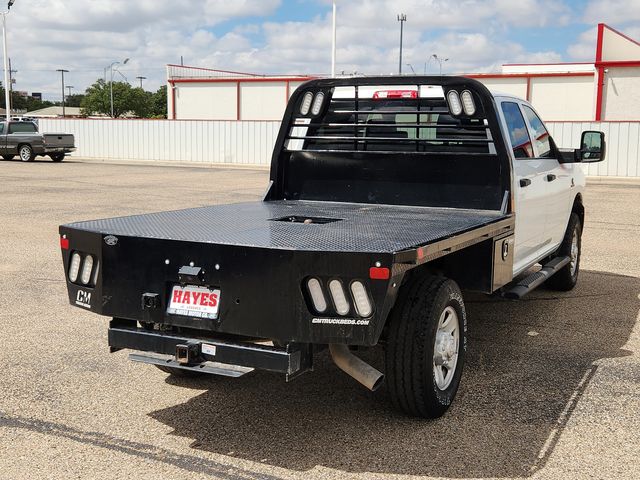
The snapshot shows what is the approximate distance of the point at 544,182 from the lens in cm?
669

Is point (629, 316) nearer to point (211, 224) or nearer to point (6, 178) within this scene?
point (211, 224)

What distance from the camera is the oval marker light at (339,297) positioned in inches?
149

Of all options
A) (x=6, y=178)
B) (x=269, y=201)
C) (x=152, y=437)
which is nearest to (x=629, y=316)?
(x=269, y=201)

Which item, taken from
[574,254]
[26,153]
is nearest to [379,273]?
[574,254]

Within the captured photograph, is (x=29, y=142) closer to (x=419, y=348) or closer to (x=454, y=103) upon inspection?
(x=454, y=103)

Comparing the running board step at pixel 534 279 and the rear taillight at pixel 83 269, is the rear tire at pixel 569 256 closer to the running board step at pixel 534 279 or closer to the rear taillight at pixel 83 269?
the running board step at pixel 534 279

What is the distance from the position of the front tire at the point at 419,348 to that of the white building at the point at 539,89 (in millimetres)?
29968

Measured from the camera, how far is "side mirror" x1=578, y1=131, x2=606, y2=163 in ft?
23.9

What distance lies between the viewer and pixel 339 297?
380cm

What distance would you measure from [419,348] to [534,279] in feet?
7.82

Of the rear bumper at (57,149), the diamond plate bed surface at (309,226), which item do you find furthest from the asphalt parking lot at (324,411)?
the rear bumper at (57,149)

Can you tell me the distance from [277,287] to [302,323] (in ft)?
0.70

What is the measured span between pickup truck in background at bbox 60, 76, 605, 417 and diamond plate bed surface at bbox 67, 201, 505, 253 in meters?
0.02

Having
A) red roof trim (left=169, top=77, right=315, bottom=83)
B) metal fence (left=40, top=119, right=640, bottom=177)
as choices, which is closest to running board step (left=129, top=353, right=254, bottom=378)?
metal fence (left=40, top=119, right=640, bottom=177)
